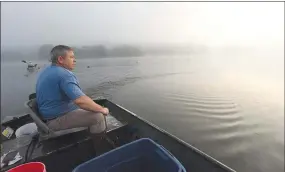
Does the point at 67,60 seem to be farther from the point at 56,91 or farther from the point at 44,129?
the point at 44,129

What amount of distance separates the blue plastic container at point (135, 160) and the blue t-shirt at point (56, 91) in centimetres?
101

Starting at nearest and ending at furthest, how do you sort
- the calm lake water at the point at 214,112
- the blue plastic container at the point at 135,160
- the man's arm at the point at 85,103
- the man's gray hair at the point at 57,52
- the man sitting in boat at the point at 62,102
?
the blue plastic container at the point at 135,160 < the man's arm at the point at 85,103 < the man sitting in boat at the point at 62,102 < the man's gray hair at the point at 57,52 < the calm lake water at the point at 214,112

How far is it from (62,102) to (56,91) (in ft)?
0.74

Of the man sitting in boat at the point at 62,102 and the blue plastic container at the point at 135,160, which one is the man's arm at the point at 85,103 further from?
the blue plastic container at the point at 135,160

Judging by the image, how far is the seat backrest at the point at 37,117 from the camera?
10.2 ft

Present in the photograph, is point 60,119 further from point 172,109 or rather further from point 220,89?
point 220,89

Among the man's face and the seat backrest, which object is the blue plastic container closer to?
the seat backrest

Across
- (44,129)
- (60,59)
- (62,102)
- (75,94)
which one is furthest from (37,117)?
(60,59)

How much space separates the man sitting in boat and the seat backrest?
4.0 inches

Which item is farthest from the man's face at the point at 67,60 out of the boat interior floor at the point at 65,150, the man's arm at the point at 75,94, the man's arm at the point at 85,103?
the boat interior floor at the point at 65,150

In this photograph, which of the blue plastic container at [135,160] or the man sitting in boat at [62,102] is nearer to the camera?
the blue plastic container at [135,160]

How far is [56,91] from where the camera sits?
10.3ft

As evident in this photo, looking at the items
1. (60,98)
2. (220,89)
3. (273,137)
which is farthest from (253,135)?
(60,98)

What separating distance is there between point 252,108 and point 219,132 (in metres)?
5.15
